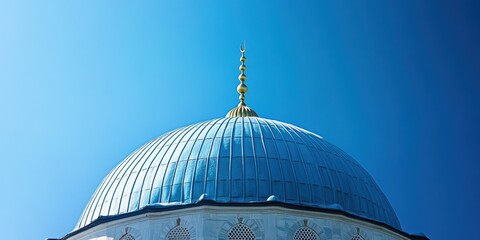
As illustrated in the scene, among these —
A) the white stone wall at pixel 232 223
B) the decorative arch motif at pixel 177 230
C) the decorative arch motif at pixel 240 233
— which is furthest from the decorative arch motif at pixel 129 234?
the decorative arch motif at pixel 240 233

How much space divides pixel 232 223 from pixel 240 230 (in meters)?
0.35

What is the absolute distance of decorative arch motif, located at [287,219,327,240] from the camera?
3016cm

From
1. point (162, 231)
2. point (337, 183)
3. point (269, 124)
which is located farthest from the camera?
point (269, 124)

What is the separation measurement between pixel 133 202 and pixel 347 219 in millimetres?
7385

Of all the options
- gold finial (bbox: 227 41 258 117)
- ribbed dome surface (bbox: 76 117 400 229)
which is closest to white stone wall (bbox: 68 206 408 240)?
ribbed dome surface (bbox: 76 117 400 229)

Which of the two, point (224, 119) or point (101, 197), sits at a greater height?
point (224, 119)

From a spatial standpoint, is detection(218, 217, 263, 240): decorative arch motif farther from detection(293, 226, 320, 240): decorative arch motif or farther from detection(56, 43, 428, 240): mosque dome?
detection(293, 226, 320, 240): decorative arch motif

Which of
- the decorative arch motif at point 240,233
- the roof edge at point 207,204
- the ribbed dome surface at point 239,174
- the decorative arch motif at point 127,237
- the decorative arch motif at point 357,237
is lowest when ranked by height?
the decorative arch motif at point 240,233

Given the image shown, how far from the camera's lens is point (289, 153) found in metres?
33.0

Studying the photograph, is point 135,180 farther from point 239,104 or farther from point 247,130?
point 239,104

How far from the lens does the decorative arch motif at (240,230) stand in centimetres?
2984

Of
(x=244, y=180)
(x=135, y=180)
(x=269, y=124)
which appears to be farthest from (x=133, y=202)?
(x=269, y=124)

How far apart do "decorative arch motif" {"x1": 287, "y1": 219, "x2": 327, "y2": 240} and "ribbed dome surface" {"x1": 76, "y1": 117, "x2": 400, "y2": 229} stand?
2.87ft

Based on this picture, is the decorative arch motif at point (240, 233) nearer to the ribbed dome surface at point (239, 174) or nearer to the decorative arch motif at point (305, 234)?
the ribbed dome surface at point (239, 174)
